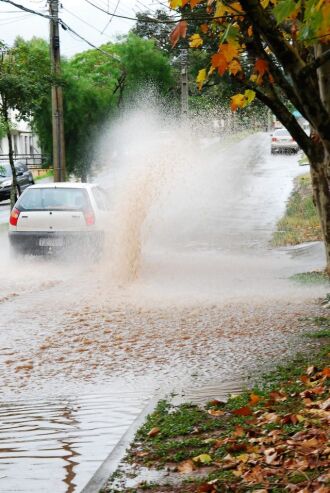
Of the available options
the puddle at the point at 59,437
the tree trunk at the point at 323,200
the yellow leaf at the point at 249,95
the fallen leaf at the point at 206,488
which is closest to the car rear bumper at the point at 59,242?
the tree trunk at the point at 323,200

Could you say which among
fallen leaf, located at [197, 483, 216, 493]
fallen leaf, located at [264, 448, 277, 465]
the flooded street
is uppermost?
fallen leaf, located at [264, 448, 277, 465]

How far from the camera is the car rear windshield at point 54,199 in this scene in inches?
661

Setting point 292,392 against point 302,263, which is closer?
point 292,392

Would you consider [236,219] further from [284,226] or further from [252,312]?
[252,312]

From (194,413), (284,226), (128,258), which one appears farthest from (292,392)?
(284,226)

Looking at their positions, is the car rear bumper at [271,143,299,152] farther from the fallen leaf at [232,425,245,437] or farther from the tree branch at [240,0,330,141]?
the fallen leaf at [232,425,245,437]

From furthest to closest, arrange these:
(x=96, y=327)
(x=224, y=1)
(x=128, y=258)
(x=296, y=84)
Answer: (x=128, y=258) → (x=96, y=327) → (x=224, y=1) → (x=296, y=84)

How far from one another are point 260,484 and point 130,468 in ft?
3.31

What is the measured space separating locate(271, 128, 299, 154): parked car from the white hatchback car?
40976mm

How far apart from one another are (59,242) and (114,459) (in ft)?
36.5

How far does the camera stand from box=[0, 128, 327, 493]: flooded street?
6570 millimetres

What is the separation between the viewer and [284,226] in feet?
81.9

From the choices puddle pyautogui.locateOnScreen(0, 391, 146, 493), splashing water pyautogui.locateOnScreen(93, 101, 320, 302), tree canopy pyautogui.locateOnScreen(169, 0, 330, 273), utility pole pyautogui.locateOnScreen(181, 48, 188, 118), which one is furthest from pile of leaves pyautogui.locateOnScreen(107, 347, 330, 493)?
utility pole pyautogui.locateOnScreen(181, 48, 188, 118)

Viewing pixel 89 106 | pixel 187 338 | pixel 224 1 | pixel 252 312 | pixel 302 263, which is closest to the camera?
pixel 224 1
